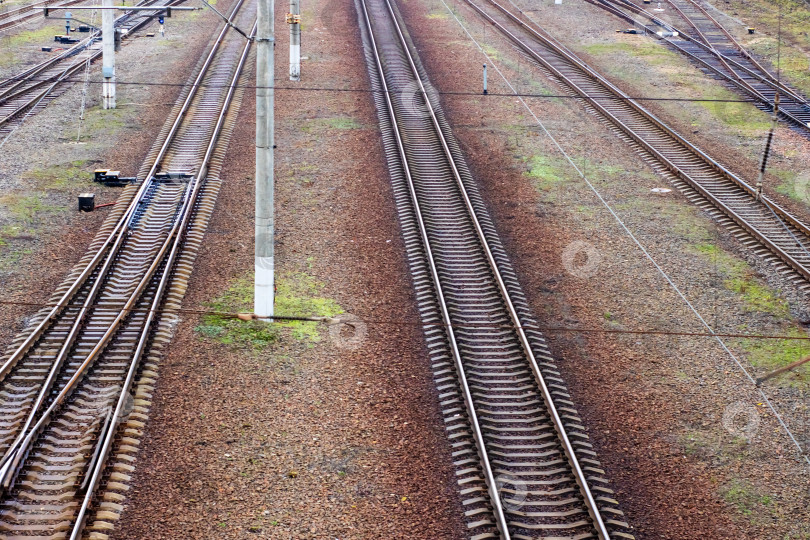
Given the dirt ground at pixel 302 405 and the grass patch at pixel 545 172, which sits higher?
the grass patch at pixel 545 172

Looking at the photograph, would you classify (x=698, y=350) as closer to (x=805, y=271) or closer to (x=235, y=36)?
(x=805, y=271)

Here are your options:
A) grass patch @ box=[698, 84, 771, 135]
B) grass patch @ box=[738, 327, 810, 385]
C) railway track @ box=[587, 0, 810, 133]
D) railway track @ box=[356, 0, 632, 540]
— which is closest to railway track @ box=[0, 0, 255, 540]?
railway track @ box=[356, 0, 632, 540]

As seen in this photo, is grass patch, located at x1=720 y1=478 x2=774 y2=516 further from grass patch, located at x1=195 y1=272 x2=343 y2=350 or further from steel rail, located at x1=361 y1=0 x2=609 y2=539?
grass patch, located at x1=195 y1=272 x2=343 y2=350

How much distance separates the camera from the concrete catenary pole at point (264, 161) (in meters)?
13.8

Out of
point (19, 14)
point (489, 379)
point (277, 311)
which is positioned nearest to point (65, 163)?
point (277, 311)

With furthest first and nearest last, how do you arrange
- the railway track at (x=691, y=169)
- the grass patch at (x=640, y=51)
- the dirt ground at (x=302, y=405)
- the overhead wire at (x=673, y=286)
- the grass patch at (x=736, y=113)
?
the grass patch at (x=640, y=51), the grass patch at (x=736, y=113), the railway track at (x=691, y=169), the overhead wire at (x=673, y=286), the dirt ground at (x=302, y=405)

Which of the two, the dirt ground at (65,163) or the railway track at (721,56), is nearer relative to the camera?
the dirt ground at (65,163)

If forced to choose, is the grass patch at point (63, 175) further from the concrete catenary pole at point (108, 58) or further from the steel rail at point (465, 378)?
the steel rail at point (465, 378)

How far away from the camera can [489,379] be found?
1267 centimetres

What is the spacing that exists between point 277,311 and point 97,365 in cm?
305

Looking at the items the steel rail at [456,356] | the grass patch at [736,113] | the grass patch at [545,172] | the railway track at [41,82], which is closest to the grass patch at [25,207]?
the railway track at [41,82]

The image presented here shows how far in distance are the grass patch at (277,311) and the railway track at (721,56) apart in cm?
1733

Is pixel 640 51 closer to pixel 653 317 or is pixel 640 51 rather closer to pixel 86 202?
pixel 653 317

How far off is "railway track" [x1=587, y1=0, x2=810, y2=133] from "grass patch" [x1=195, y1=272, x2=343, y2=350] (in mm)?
17328
